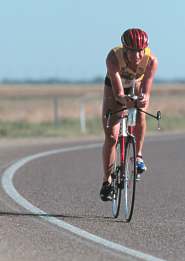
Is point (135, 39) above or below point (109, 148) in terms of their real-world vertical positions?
above

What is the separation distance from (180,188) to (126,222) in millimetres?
3278

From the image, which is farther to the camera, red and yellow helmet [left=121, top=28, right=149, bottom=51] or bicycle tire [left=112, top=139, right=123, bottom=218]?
bicycle tire [left=112, top=139, right=123, bottom=218]

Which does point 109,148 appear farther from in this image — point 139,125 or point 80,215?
point 80,215

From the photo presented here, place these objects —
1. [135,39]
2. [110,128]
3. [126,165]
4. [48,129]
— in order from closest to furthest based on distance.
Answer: [135,39] < [126,165] < [110,128] < [48,129]

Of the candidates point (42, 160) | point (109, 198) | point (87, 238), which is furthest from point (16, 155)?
point (87, 238)

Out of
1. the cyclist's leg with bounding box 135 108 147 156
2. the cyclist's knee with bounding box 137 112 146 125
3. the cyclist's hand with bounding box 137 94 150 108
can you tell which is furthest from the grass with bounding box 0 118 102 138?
the cyclist's hand with bounding box 137 94 150 108

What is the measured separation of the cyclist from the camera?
8812 mm

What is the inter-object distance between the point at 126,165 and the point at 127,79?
899 millimetres

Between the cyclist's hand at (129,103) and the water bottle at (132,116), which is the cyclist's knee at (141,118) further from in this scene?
the cyclist's hand at (129,103)

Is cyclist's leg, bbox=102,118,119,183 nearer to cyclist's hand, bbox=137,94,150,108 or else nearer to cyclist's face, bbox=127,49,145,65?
cyclist's hand, bbox=137,94,150,108

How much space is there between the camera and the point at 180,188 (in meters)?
12.3

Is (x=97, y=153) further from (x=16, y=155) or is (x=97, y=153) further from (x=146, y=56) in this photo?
(x=146, y=56)

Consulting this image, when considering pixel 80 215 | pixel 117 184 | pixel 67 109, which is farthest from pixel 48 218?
pixel 67 109

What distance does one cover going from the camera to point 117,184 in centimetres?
933
